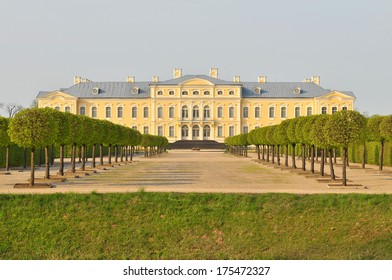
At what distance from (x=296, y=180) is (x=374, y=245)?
26.4ft

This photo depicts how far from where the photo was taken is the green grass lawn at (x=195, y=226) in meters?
11.8

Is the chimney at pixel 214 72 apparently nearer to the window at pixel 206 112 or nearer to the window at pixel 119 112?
the window at pixel 206 112

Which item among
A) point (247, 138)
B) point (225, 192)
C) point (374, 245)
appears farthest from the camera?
point (247, 138)

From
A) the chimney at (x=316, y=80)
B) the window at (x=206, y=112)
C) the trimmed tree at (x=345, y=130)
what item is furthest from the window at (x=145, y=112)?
the trimmed tree at (x=345, y=130)

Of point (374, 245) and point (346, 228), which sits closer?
point (374, 245)

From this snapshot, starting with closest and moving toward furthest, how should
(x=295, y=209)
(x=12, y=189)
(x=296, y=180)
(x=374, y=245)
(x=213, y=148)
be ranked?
(x=374, y=245) → (x=295, y=209) → (x=12, y=189) → (x=296, y=180) → (x=213, y=148)

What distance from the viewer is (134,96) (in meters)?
78.9

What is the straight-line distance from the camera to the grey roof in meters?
78.1

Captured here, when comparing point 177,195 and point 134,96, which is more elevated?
point 134,96

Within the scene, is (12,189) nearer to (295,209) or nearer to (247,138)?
(295,209)

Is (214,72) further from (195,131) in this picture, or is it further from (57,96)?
(57,96)

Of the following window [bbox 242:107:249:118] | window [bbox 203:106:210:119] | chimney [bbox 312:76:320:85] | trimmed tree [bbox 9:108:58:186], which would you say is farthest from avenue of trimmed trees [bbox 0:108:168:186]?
chimney [bbox 312:76:320:85]

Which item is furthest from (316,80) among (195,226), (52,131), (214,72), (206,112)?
(195,226)

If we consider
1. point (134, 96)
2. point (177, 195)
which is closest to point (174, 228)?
point (177, 195)
